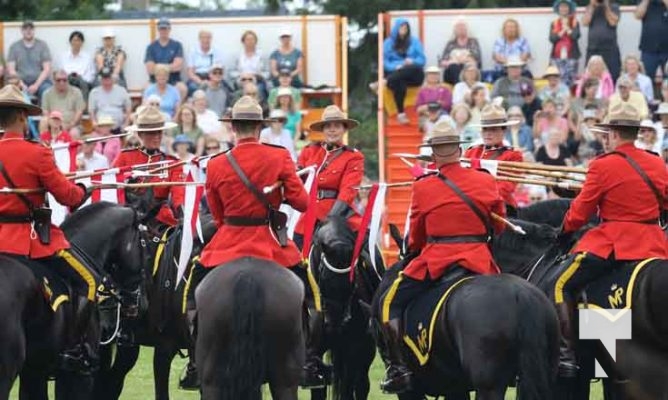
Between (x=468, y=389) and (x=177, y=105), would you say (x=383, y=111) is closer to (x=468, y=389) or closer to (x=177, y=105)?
(x=177, y=105)

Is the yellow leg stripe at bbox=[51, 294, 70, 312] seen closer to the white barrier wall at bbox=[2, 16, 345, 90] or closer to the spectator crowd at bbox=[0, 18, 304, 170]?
the spectator crowd at bbox=[0, 18, 304, 170]

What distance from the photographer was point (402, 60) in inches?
1022

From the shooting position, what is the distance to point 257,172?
12.3 m

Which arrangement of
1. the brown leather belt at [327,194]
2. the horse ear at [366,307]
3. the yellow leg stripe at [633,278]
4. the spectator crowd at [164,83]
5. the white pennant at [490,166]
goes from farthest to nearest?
the spectator crowd at [164,83] → the brown leather belt at [327,194] → the horse ear at [366,307] → the white pennant at [490,166] → the yellow leg stripe at [633,278]

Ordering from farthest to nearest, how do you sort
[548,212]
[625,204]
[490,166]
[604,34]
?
1. [604,34]
2. [548,212]
3. [490,166]
4. [625,204]

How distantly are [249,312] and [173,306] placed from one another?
374 centimetres

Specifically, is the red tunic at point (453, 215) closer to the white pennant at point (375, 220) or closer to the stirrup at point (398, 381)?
the stirrup at point (398, 381)

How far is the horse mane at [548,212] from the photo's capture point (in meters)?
14.1

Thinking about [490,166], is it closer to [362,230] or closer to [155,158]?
[362,230]

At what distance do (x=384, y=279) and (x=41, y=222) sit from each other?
2.75 metres

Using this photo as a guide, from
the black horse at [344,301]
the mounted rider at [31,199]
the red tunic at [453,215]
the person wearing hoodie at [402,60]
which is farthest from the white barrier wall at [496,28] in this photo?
the mounted rider at [31,199]

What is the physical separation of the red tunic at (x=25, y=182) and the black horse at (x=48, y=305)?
7.5 inches

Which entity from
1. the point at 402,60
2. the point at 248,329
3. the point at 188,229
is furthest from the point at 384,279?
the point at 402,60

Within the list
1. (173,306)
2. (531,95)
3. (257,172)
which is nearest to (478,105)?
(531,95)
